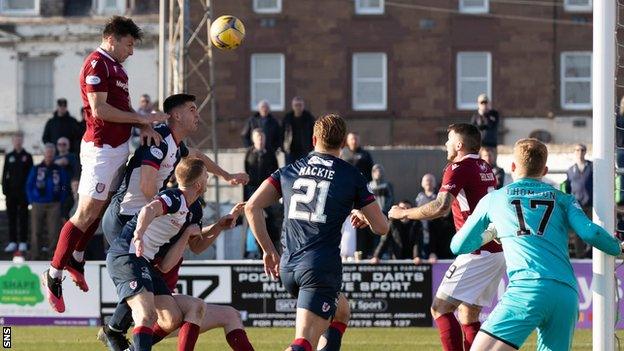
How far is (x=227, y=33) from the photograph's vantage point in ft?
52.5

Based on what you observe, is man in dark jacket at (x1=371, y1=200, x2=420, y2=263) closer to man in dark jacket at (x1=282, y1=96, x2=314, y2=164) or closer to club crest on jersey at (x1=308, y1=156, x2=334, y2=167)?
man in dark jacket at (x1=282, y1=96, x2=314, y2=164)

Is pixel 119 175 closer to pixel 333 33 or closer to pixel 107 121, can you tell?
pixel 107 121

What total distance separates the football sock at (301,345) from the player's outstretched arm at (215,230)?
6.14 ft

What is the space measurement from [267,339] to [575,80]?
29164 mm

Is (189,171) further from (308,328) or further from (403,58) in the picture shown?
(403,58)

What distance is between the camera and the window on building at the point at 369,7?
4469cm

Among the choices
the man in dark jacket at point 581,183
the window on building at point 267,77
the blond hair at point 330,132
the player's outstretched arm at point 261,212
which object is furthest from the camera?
the window on building at point 267,77

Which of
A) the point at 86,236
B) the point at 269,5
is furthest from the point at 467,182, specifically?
the point at 269,5

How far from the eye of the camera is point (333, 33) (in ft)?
147

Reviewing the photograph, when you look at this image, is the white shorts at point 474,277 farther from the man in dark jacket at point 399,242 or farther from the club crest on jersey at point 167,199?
the man in dark jacket at point 399,242

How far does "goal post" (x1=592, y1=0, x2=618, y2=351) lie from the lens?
1066 cm

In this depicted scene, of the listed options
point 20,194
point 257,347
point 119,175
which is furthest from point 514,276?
point 20,194

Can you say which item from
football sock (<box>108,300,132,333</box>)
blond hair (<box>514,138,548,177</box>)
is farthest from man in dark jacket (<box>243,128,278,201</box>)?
blond hair (<box>514,138,548,177</box>)

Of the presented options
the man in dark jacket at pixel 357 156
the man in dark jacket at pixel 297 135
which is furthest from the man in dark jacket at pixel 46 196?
A: the man in dark jacket at pixel 357 156
